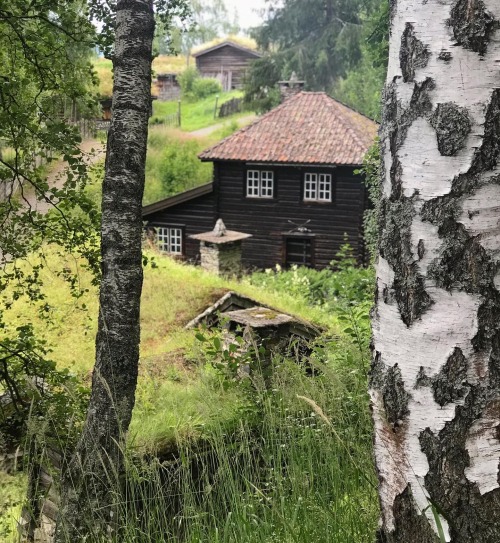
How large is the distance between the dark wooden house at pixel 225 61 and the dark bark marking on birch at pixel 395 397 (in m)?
50.0

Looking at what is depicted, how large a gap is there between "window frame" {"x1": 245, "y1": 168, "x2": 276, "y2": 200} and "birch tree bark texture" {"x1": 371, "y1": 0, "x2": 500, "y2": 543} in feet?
69.1

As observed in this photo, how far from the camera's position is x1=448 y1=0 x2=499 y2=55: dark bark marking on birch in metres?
1.39

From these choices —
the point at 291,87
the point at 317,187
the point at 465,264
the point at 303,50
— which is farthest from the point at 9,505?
the point at 303,50

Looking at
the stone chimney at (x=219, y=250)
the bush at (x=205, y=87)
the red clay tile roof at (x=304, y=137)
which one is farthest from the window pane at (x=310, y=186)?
the bush at (x=205, y=87)

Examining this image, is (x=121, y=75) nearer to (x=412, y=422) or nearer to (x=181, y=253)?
(x=412, y=422)

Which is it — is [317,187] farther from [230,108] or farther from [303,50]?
[230,108]

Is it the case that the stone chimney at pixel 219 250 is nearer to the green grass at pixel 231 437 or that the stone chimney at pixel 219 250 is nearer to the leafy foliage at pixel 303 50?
Result: the green grass at pixel 231 437

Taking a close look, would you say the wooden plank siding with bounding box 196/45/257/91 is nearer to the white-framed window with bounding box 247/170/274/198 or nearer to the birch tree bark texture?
the white-framed window with bounding box 247/170/274/198

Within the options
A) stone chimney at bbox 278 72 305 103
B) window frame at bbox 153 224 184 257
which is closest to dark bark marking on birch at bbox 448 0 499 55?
window frame at bbox 153 224 184 257

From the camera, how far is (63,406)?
4082 mm

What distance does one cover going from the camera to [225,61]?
5022 centimetres

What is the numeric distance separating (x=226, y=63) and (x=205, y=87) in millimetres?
3132

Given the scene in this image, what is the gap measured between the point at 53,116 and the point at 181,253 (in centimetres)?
1880

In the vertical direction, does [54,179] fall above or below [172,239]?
above
